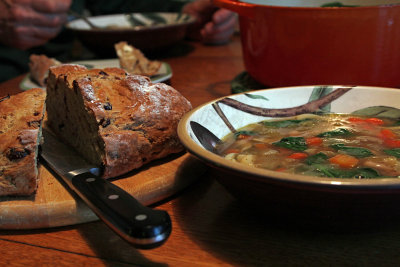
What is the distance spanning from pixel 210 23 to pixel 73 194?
264cm

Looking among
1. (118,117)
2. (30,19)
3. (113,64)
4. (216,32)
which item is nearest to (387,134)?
(118,117)

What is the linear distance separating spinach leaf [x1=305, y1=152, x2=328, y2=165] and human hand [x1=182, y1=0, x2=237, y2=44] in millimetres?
2588

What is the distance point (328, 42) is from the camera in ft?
5.46

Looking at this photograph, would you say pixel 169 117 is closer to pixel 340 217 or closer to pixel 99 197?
pixel 99 197

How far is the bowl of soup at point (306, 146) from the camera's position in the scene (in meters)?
0.81

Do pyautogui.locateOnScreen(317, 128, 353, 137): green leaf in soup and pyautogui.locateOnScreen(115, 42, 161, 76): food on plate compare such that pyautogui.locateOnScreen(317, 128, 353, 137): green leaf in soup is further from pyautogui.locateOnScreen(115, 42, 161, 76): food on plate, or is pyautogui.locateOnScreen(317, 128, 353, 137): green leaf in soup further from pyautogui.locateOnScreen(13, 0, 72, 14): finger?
pyautogui.locateOnScreen(13, 0, 72, 14): finger

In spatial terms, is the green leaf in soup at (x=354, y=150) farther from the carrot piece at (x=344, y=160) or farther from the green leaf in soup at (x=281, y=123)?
the green leaf in soup at (x=281, y=123)

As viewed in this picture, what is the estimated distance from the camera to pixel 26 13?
9.84 feet

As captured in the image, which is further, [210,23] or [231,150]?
[210,23]

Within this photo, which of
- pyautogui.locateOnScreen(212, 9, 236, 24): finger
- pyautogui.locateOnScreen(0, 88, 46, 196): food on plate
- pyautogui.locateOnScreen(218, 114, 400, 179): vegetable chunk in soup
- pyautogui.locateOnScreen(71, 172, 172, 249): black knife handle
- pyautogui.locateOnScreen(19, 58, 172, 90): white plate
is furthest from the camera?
pyautogui.locateOnScreen(212, 9, 236, 24): finger

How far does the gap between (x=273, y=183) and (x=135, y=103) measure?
664 millimetres

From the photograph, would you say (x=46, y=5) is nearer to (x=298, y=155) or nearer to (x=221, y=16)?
(x=221, y=16)

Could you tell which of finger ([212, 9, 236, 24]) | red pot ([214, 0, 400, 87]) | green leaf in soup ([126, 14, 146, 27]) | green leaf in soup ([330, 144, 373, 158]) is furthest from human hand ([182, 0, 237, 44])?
green leaf in soup ([330, 144, 373, 158])

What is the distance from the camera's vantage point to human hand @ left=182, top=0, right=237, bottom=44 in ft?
11.6
